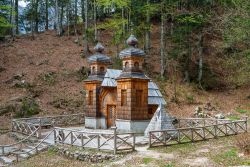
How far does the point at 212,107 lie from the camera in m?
32.7

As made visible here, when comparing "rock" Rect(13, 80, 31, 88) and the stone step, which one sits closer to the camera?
the stone step

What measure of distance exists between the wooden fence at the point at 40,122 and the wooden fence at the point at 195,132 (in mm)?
9148

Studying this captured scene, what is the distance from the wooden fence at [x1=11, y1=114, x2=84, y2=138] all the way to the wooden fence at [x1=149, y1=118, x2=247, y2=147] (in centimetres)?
915

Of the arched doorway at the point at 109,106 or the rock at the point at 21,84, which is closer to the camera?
the arched doorway at the point at 109,106

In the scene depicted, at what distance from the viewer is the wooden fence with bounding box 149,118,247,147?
64.2 feet

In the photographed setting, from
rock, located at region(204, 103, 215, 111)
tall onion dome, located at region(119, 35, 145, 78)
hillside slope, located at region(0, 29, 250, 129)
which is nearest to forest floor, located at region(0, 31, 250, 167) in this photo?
hillside slope, located at region(0, 29, 250, 129)

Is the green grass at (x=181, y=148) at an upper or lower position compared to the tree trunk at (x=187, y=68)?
lower

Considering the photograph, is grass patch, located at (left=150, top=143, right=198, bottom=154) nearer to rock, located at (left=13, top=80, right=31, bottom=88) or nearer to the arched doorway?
the arched doorway

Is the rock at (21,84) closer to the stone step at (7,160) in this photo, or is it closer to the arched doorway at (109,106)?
the arched doorway at (109,106)

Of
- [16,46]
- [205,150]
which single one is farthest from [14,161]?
[16,46]

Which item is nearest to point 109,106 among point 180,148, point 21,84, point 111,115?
point 111,115

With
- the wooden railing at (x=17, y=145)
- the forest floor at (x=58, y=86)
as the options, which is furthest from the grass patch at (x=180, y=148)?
the wooden railing at (x=17, y=145)

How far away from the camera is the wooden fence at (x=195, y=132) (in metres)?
19.6

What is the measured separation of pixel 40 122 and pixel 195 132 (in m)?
11.9
